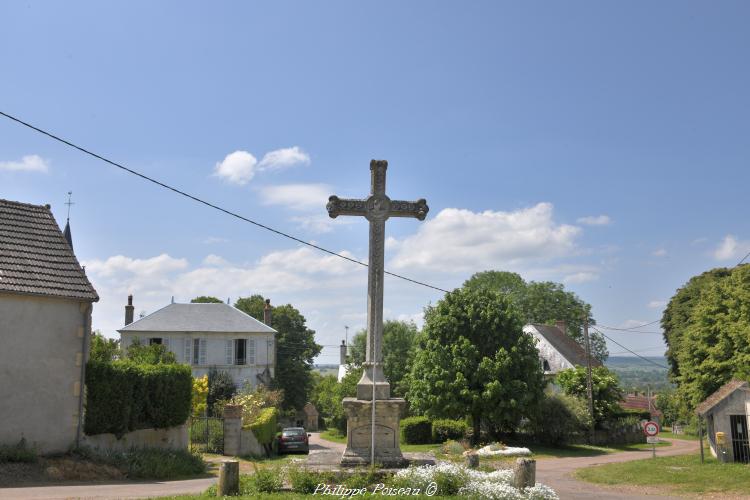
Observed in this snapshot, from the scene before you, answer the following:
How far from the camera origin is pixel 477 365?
28.6 metres

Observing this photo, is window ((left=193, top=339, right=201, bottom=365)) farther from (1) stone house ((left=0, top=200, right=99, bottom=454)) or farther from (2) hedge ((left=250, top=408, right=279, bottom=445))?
(1) stone house ((left=0, top=200, right=99, bottom=454))

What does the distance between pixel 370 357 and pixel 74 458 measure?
364 inches

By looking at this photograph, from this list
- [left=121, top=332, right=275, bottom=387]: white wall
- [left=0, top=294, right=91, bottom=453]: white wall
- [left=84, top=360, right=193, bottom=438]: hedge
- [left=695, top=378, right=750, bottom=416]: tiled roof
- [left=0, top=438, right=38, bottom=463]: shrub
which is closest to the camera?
[left=0, top=438, right=38, bottom=463]: shrub

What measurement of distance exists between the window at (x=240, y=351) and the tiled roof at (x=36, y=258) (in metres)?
23.1

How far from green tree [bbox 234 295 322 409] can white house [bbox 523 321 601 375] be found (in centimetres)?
2002

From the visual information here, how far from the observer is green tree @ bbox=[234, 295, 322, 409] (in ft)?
181

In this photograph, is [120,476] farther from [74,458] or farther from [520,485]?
[520,485]

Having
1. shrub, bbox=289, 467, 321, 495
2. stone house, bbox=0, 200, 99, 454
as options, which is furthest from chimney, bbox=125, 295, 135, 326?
shrub, bbox=289, 467, 321, 495

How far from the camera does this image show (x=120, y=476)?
607 inches

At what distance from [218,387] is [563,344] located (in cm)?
2627

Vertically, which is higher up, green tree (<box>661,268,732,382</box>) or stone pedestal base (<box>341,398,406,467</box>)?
green tree (<box>661,268,732,382</box>)

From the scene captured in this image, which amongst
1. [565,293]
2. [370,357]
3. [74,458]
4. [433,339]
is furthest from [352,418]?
[565,293]

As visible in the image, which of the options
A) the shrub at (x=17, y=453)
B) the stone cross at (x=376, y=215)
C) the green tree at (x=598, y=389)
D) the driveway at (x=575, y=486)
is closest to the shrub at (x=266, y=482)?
the stone cross at (x=376, y=215)

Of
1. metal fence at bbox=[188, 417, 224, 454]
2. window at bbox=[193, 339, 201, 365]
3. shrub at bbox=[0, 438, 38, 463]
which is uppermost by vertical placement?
window at bbox=[193, 339, 201, 365]
